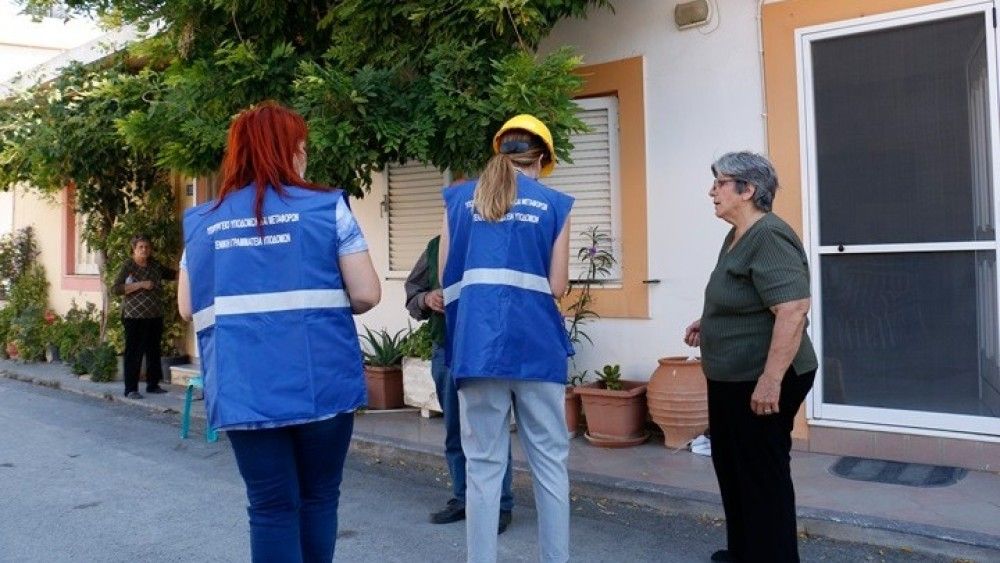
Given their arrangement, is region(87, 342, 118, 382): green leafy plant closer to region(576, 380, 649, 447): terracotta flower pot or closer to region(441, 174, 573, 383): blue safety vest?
region(576, 380, 649, 447): terracotta flower pot

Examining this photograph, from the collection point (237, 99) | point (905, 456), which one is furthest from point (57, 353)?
point (905, 456)

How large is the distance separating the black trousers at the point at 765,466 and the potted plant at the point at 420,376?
386 cm

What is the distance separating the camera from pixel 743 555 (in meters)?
3.72

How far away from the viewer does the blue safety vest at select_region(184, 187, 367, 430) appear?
8.28 feet

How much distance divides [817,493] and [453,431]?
2043mm

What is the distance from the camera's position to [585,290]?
657 centimetres

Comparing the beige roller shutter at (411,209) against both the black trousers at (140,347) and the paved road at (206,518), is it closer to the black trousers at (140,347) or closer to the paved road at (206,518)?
the paved road at (206,518)

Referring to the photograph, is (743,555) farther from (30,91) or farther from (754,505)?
(30,91)

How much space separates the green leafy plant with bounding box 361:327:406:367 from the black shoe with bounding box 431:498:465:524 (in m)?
2.98

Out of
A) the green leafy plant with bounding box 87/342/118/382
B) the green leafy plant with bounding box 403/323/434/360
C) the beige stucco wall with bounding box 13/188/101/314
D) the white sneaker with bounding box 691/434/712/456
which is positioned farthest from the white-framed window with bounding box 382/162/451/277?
the beige stucco wall with bounding box 13/188/101/314

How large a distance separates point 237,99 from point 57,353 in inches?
319

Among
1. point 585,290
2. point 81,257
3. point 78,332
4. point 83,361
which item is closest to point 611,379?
point 585,290

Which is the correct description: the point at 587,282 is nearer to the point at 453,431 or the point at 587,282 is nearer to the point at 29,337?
the point at 453,431

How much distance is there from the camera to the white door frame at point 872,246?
4969 millimetres
